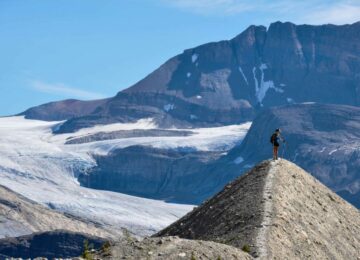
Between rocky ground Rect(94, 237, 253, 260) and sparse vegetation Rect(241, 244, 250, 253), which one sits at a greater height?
rocky ground Rect(94, 237, 253, 260)

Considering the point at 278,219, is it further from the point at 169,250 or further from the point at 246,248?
the point at 169,250

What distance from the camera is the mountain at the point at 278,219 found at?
39.7 meters

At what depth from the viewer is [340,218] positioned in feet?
154

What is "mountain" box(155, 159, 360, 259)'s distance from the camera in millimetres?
39719

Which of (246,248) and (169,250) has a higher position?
(169,250)

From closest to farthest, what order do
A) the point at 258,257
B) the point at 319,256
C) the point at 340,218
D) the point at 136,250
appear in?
the point at 136,250 < the point at 258,257 < the point at 319,256 < the point at 340,218

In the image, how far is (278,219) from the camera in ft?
136

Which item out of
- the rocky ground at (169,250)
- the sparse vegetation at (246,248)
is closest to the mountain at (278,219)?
the sparse vegetation at (246,248)

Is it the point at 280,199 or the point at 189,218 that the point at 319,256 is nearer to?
the point at 280,199

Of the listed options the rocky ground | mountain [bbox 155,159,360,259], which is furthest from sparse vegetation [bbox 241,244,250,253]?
the rocky ground

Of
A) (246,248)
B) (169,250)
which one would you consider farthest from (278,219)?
(169,250)

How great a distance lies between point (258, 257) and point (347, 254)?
7.61 meters

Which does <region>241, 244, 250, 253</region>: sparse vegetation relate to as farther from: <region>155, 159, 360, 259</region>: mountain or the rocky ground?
the rocky ground

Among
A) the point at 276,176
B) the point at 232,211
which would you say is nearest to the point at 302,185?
the point at 276,176
